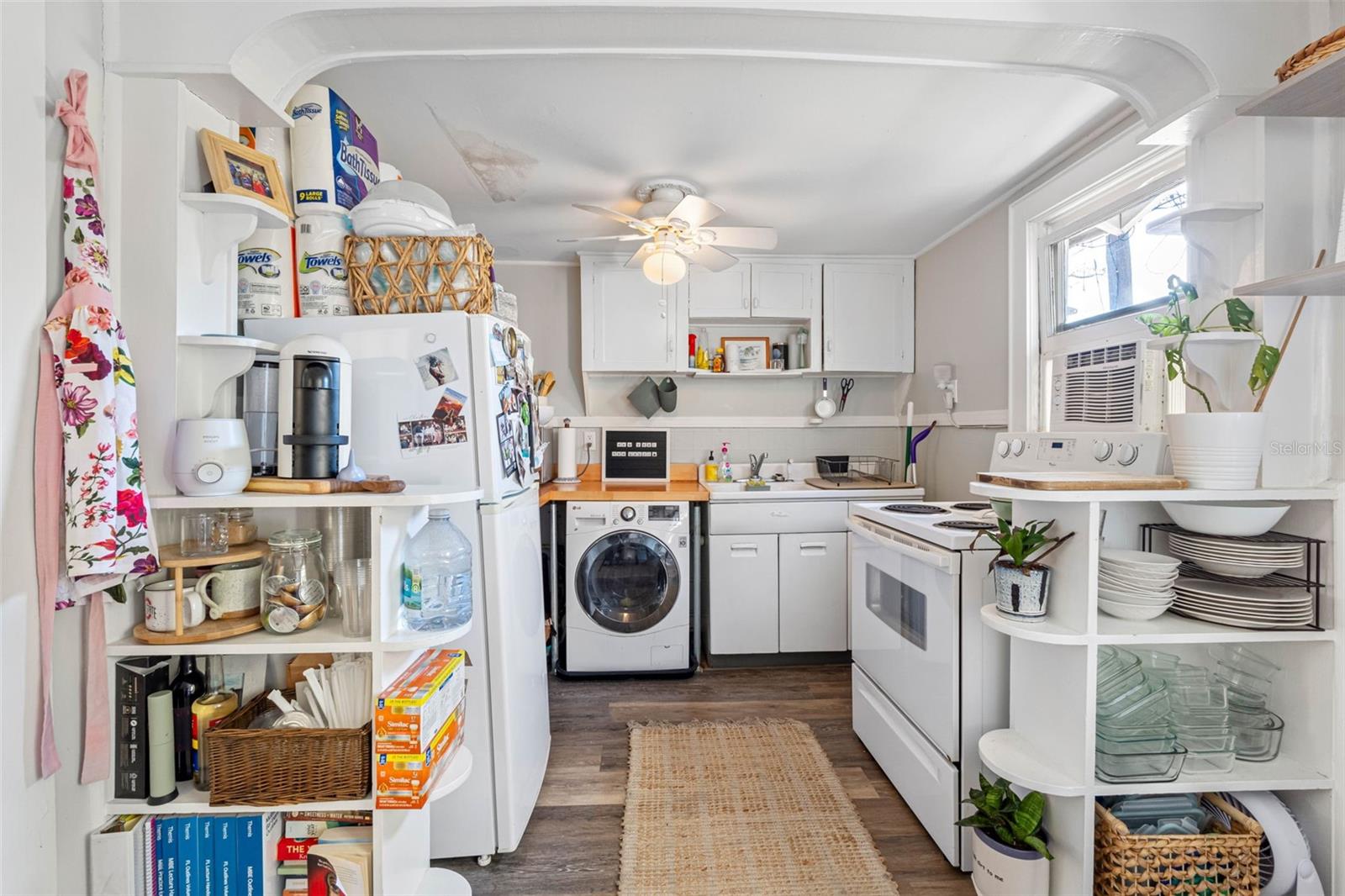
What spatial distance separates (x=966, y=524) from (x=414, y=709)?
1634 mm

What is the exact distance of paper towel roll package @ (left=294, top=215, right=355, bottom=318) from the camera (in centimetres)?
162

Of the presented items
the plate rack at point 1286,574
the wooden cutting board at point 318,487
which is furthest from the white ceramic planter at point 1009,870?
the wooden cutting board at point 318,487

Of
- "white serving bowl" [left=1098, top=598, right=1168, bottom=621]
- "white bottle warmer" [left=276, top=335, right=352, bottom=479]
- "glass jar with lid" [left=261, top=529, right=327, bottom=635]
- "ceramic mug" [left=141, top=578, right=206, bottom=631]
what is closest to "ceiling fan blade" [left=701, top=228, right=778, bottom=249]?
"white bottle warmer" [left=276, top=335, right=352, bottom=479]

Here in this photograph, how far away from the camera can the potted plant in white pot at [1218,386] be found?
131 cm

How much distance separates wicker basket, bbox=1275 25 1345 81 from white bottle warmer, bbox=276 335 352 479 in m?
2.08

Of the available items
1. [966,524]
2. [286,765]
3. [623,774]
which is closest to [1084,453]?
[966,524]

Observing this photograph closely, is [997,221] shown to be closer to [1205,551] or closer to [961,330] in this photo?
[961,330]

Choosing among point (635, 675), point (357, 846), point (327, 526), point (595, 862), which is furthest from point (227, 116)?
point (635, 675)

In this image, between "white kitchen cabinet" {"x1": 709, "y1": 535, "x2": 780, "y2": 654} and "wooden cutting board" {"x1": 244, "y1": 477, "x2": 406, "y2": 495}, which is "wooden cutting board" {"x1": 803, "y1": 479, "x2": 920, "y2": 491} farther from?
"wooden cutting board" {"x1": 244, "y1": 477, "x2": 406, "y2": 495}

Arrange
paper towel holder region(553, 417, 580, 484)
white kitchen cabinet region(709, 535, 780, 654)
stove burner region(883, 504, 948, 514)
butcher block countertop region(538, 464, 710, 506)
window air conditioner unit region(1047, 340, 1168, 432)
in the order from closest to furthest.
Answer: window air conditioner unit region(1047, 340, 1168, 432) < stove burner region(883, 504, 948, 514) < butcher block countertop region(538, 464, 710, 506) < white kitchen cabinet region(709, 535, 780, 654) < paper towel holder region(553, 417, 580, 484)

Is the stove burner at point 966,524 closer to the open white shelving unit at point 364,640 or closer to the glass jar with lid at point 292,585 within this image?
the open white shelving unit at point 364,640

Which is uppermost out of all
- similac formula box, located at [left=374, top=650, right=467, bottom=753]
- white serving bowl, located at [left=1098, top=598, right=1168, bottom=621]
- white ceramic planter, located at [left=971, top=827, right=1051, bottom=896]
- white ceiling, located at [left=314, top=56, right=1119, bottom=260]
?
white ceiling, located at [left=314, top=56, right=1119, bottom=260]

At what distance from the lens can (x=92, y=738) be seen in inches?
47.6

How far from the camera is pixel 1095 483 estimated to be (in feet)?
4.33
